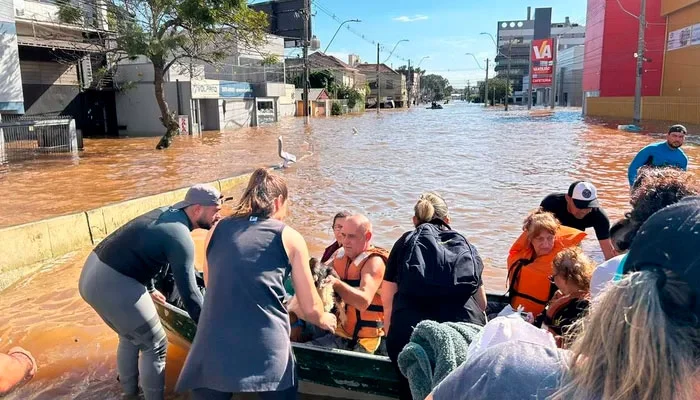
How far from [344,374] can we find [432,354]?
1993 mm

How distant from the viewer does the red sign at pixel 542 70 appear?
7469cm

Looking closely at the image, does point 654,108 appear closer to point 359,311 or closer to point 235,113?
point 235,113

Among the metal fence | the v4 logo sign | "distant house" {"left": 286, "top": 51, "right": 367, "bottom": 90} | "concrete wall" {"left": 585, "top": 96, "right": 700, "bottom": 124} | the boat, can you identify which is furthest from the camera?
the v4 logo sign

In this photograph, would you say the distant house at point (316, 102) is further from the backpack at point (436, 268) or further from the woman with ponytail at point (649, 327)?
the woman with ponytail at point (649, 327)

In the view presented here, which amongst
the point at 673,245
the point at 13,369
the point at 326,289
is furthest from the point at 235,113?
the point at 673,245

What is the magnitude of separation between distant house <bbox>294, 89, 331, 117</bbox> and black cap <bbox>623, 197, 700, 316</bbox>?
5462 centimetres

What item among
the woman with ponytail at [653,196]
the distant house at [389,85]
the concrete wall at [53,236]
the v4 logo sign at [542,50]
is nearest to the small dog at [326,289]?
the woman with ponytail at [653,196]

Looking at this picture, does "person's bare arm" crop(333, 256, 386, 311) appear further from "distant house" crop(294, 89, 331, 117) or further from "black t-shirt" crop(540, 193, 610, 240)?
"distant house" crop(294, 89, 331, 117)

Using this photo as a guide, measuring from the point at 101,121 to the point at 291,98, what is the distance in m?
22.6

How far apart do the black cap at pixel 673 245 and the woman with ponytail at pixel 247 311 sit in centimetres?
208

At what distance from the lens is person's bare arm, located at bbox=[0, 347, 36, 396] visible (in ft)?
7.91

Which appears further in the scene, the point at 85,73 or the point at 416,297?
the point at 85,73

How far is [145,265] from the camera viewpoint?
3.76 metres

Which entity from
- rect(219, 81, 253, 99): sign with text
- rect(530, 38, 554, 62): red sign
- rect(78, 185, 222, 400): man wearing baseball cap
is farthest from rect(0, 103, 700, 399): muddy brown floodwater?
rect(530, 38, 554, 62): red sign
